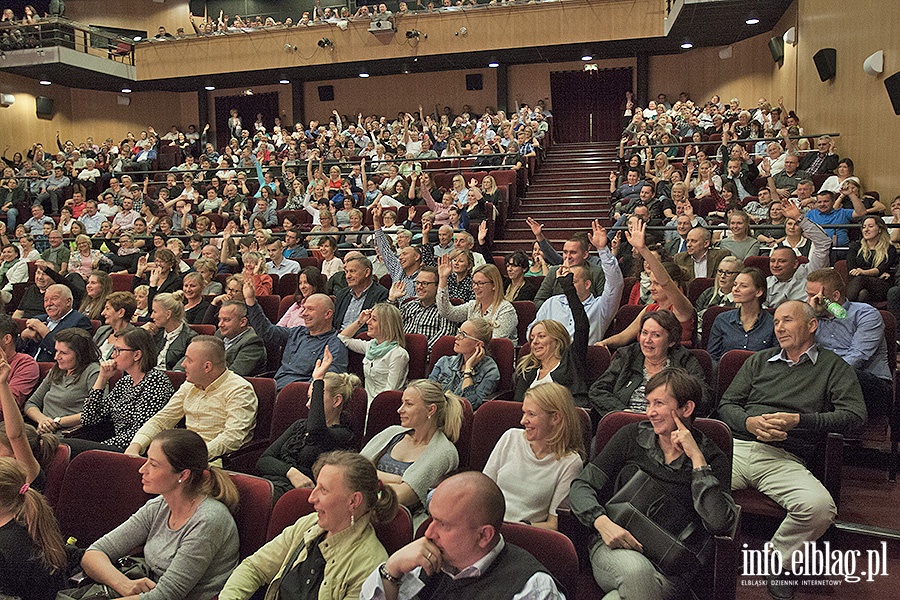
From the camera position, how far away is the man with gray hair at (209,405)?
9.42 feet

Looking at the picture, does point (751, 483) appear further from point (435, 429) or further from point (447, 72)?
point (447, 72)

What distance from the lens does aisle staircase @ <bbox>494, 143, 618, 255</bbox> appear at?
7734 millimetres

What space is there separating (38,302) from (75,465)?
363 centimetres

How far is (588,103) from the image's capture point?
46.6 ft

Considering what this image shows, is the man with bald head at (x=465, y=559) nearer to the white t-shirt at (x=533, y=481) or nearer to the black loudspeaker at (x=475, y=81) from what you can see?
the white t-shirt at (x=533, y=481)

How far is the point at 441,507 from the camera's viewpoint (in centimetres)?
163

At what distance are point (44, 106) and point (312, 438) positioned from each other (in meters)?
14.7

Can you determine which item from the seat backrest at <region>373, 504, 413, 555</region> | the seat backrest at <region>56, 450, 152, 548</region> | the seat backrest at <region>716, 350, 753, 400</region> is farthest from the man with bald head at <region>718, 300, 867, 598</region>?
the seat backrest at <region>56, 450, 152, 548</region>

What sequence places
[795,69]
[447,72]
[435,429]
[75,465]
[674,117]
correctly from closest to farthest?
[75,465] → [435,429] → [795,69] → [674,117] → [447,72]

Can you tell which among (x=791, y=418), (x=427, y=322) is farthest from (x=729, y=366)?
(x=427, y=322)

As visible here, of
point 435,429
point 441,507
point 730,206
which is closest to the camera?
point 441,507

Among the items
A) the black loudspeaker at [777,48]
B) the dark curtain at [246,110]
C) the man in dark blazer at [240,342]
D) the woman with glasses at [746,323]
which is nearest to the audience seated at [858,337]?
the woman with glasses at [746,323]

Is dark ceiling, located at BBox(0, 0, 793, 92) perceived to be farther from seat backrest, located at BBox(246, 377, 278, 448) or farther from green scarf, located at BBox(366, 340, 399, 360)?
seat backrest, located at BBox(246, 377, 278, 448)

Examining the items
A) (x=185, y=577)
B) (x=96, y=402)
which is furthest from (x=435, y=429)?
(x=96, y=402)
